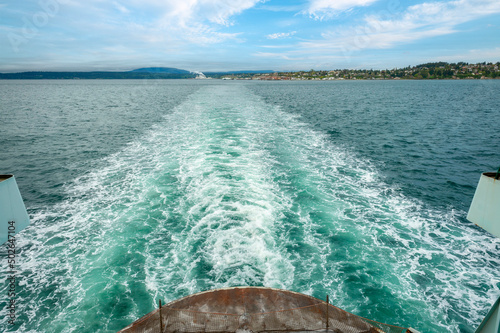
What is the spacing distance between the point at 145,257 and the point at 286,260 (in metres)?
5.83

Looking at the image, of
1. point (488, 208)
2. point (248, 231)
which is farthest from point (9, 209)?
point (488, 208)

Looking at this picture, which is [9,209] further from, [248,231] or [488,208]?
[488,208]

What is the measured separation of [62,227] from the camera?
13.2 meters

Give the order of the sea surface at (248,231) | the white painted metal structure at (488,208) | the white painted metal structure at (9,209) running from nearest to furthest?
1. the white painted metal structure at (488,208)
2. the white painted metal structure at (9,209)
3. the sea surface at (248,231)

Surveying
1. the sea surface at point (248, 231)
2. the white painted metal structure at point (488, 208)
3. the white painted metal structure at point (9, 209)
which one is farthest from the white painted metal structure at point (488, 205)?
the white painted metal structure at point (9, 209)

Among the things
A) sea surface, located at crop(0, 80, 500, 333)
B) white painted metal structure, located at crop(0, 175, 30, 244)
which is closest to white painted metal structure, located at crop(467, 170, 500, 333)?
sea surface, located at crop(0, 80, 500, 333)

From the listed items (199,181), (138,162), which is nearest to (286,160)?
(199,181)

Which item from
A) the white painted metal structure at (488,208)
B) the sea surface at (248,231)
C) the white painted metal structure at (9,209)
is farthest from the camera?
the sea surface at (248,231)

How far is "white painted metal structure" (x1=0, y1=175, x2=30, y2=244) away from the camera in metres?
5.94

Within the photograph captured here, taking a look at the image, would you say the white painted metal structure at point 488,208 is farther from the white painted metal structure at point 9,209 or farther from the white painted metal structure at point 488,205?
the white painted metal structure at point 9,209

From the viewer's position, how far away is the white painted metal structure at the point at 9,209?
5.94 meters

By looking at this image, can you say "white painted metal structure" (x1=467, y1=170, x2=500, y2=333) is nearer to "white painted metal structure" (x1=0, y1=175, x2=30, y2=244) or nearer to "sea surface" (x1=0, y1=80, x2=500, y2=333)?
"sea surface" (x1=0, y1=80, x2=500, y2=333)

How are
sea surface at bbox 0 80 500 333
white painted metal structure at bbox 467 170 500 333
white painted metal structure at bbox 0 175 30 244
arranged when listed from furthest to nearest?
sea surface at bbox 0 80 500 333 → white painted metal structure at bbox 0 175 30 244 → white painted metal structure at bbox 467 170 500 333

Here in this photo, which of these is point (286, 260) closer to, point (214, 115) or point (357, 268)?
point (357, 268)
